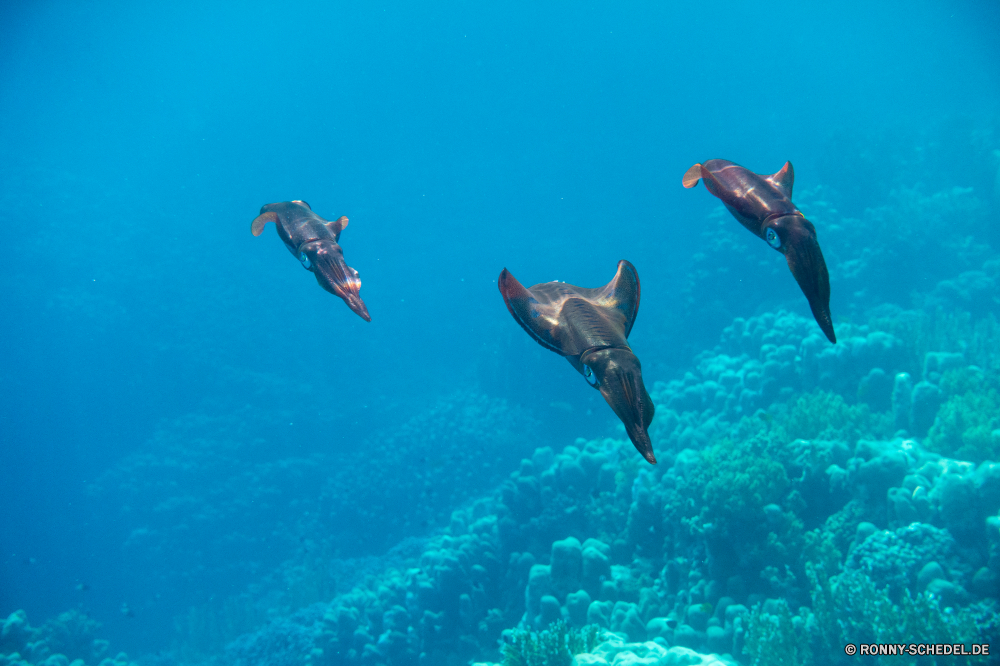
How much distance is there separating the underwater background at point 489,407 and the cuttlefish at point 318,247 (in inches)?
232

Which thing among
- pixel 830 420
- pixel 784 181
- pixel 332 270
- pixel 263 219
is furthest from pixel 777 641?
pixel 263 219

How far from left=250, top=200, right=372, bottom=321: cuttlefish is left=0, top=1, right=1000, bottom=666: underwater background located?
590 cm

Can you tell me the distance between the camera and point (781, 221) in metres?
1.80

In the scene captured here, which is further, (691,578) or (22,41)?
(22,41)

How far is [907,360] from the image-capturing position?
1055 centimetres

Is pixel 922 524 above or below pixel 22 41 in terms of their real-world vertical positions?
below

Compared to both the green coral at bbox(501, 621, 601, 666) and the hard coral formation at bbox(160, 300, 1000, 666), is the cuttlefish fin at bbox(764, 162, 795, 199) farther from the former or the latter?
the green coral at bbox(501, 621, 601, 666)

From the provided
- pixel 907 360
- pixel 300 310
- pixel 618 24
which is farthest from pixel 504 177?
pixel 907 360

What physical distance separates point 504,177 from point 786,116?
103 feet

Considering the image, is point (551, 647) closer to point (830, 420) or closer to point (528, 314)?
point (528, 314)

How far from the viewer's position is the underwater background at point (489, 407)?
6.96m

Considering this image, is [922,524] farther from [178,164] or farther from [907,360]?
[178,164]

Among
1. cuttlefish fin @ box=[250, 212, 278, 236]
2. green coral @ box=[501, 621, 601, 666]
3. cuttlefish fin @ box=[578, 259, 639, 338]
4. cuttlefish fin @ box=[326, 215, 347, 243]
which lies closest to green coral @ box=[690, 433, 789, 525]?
green coral @ box=[501, 621, 601, 666]

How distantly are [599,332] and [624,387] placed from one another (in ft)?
0.93
